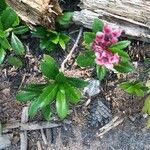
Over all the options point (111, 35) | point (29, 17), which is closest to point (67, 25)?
point (29, 17)

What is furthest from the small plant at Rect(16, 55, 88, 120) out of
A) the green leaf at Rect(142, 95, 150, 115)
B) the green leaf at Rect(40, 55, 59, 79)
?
the green leaf at Rect(142, 95, 150, 115)

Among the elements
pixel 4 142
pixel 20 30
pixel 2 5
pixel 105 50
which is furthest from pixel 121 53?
pixel 4 142

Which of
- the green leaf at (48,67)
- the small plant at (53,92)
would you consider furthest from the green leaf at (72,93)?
the green leaf at (48,67)

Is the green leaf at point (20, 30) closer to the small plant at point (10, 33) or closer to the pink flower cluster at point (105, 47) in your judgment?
the small plant at point (10, 33)

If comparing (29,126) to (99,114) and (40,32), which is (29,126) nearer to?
(99,114)

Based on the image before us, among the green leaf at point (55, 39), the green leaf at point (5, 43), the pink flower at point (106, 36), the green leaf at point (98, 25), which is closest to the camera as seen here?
the pink flower at point (106, 36)

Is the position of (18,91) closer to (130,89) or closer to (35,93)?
(35,93)

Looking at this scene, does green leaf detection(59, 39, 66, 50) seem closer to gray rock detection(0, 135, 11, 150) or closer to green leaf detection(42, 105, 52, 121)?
green leaf detection(42, 105, 52, 121)
